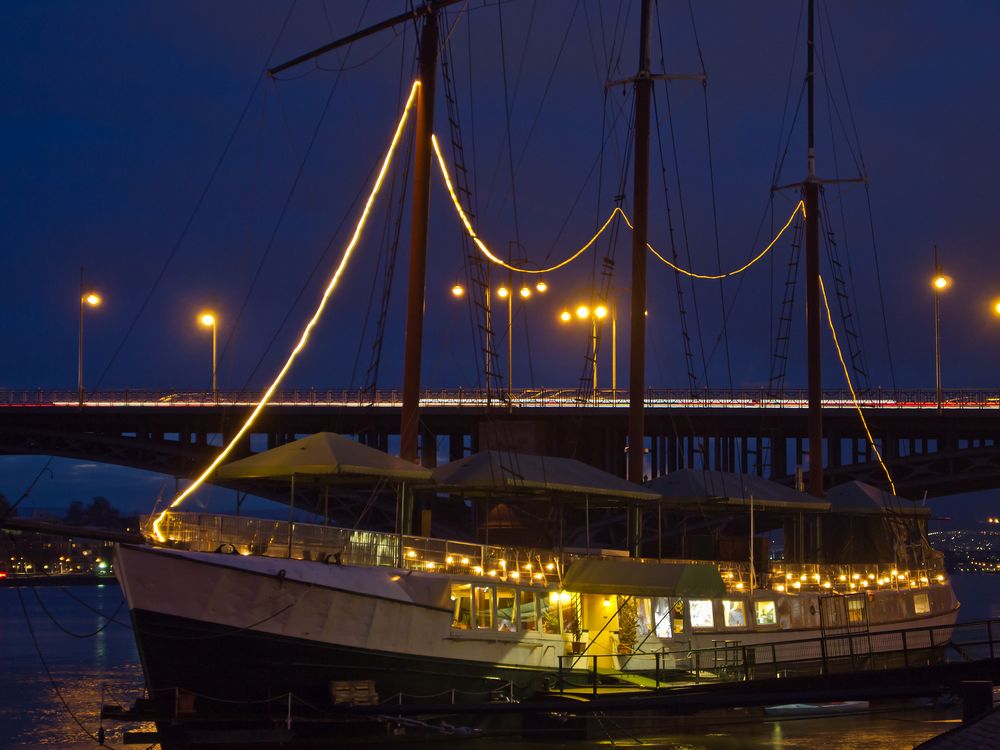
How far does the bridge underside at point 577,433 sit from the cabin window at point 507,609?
4645cm

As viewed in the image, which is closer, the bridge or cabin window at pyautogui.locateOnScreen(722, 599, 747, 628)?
cabin window at pyautogui.locateOnScreen(722, 599, 747, 628)

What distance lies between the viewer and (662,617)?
35.3 meters

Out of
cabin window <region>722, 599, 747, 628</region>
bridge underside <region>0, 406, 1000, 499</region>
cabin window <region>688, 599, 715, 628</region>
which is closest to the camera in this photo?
cabin window <region>688, 599, 715, 628</region>

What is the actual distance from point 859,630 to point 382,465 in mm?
17715

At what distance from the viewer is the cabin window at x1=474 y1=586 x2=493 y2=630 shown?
104 ft

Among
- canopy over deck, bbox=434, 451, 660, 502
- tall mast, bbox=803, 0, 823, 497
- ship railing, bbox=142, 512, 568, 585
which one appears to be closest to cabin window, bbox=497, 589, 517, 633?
ship railing, bbox=142, 512, 568, 585

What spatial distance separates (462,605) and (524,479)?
15.7 ft

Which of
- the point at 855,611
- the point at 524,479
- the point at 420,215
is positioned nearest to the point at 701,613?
the point at 524,479

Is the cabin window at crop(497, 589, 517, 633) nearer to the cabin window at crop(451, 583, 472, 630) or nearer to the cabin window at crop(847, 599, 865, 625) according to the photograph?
the cabin window at crop(451, 583, 472, 630)

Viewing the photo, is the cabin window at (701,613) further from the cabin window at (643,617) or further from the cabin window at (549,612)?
the cabin window at (549,612)

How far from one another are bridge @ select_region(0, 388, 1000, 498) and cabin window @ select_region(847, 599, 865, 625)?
34.6m

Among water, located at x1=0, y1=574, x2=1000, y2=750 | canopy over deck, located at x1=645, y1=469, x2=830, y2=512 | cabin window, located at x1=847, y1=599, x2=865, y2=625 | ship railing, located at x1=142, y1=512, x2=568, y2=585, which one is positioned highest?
canopy over deck, located at x1=645, y1=469, x2=830, y2=512

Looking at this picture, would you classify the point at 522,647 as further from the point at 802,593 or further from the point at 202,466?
the point at 202,466

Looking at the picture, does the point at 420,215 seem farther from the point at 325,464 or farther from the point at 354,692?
the point at 354,692
